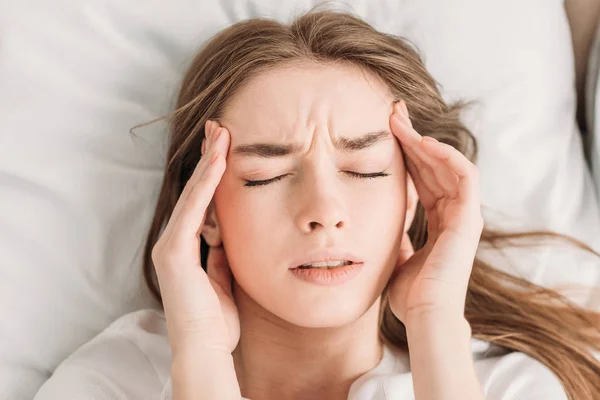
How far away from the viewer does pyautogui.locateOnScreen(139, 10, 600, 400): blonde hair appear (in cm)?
142

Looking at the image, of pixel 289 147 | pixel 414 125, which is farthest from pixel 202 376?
pixel 414 125

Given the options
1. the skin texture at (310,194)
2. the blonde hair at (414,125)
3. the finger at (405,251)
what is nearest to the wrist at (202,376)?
the skin texture at (310,194)

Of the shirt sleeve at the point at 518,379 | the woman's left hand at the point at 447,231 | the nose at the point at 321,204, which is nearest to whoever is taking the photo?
the nose at the point at 321,204

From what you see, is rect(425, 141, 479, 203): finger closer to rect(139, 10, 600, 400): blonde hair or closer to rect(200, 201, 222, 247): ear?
rect(139, 10, 600, 400): blonde hair

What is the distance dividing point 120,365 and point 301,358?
379mm

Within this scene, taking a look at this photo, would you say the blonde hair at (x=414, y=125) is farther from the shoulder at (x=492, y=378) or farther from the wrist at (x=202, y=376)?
the wrist at (x=202, y=376)

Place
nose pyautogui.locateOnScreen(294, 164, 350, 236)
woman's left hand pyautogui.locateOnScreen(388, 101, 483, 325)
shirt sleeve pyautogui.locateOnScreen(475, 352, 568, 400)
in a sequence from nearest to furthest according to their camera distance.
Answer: nose pyautogui.locateOnScreen(294, 164, 350, 236)
woman's left hand pyautogui.locateOnScreen(388, 101, 483, 325)
shirt sleeve pyautogui.locateOnScreen(475, 352, 568, 400)

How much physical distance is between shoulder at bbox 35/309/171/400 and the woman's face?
34cm

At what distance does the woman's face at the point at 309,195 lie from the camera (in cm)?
128

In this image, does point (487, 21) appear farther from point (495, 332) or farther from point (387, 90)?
point (495, 332)

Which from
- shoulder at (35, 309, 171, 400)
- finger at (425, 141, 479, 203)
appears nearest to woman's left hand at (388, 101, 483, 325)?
finger at (425, 141, 479, 203)

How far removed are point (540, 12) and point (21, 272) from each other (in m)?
1.37

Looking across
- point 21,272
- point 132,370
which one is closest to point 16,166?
point 21,272

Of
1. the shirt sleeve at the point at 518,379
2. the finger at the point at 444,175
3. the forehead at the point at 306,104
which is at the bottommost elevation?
the shirt sleeve at the point at 518,379
